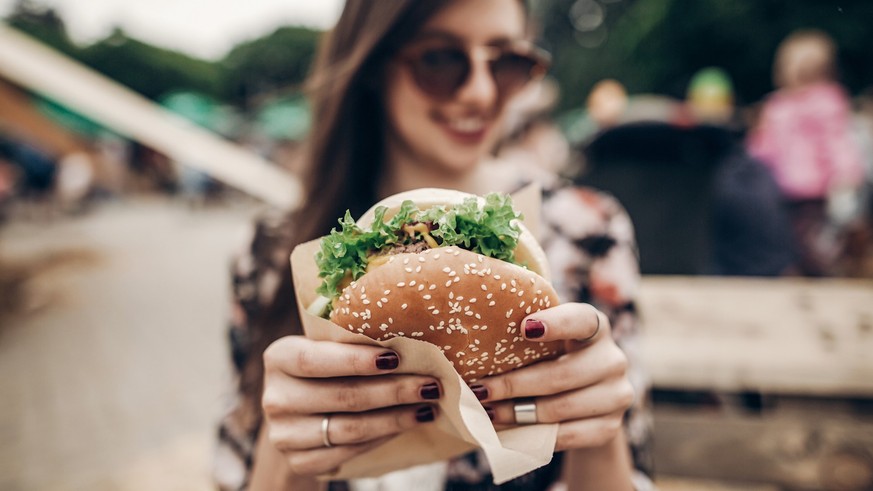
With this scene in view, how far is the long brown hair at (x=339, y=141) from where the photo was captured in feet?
5.73

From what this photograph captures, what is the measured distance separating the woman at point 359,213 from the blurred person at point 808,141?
4.06 metres

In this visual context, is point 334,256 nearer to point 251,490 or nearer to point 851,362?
point 251,490

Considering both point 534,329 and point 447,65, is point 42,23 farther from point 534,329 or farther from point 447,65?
point 534,329

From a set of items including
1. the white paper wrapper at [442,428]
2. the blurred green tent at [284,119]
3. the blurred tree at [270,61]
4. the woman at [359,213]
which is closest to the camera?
the white paper wrapper at [442,428]

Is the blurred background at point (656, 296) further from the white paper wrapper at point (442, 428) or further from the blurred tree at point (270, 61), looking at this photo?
the blurred tree at point (270, 61)

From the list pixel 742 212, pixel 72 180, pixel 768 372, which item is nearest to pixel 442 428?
pixel 768 372

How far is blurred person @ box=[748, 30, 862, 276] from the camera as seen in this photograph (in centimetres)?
484

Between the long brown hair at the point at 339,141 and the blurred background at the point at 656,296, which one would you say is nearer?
the long brown hair at the point at 339,141

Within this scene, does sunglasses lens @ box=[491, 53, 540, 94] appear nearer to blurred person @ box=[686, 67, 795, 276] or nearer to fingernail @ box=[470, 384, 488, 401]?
fingernail @ box=[470, 384, 488, 401]

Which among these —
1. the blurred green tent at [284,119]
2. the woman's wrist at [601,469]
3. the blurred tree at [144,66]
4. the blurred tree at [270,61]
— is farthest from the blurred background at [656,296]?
the blurred tree at [270,61]

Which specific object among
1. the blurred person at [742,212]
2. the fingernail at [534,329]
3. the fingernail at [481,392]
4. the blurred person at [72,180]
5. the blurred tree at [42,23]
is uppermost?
the blurred tree at [42,23]

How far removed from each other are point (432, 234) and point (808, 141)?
533cm

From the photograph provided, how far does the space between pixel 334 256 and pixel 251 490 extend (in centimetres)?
76

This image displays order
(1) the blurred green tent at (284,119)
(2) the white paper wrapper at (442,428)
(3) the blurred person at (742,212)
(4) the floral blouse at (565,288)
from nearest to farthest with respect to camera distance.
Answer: (2) the white paper wrapper at (442,428) < (4) the floral blouse at (565,288) < (3) the blurred person at (742,212) < (1) the blurred green tent at (284,119)
